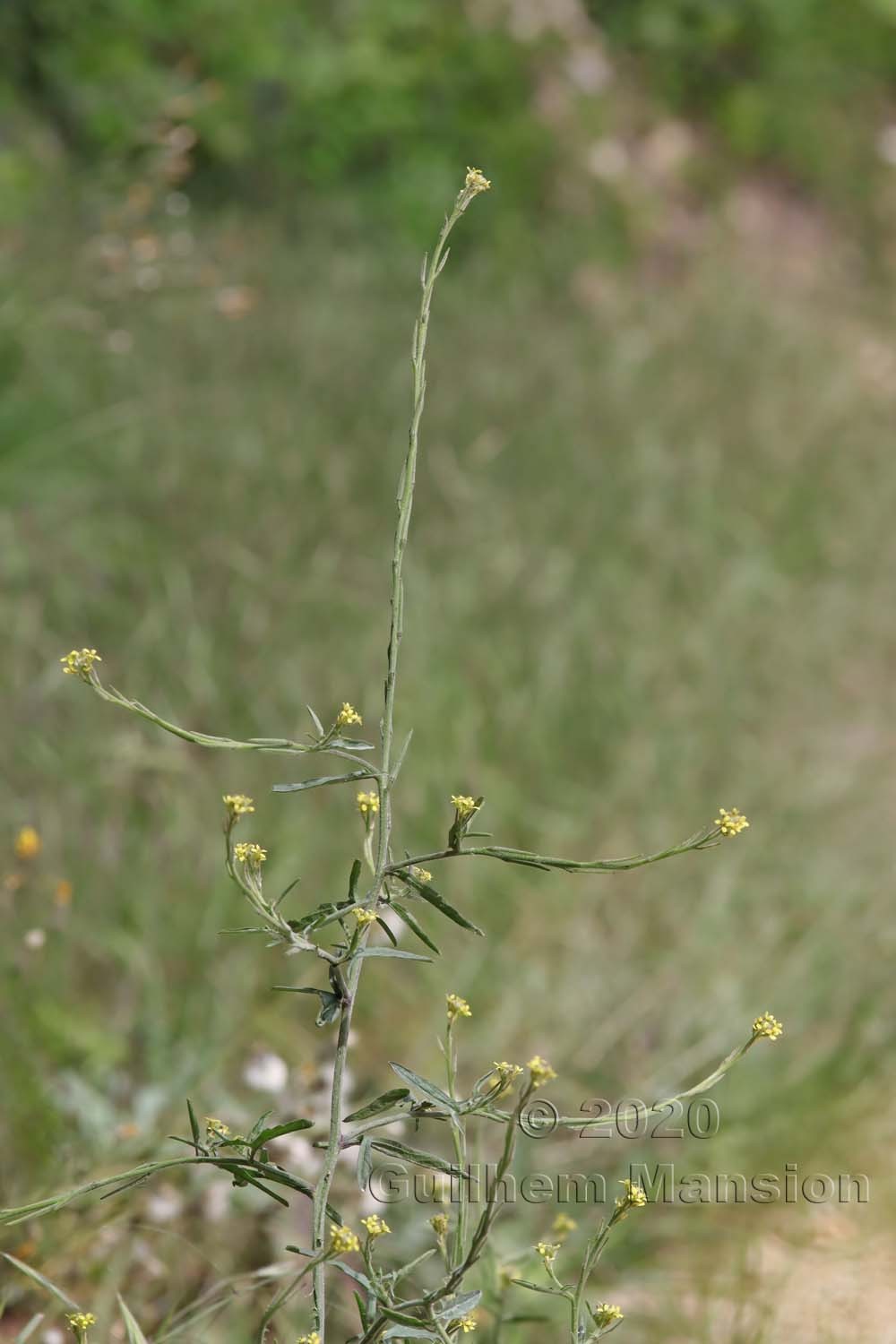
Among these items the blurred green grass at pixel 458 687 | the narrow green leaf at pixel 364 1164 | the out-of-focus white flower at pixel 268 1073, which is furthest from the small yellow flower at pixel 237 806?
the out-of-focus white flower at pixel 268 1073

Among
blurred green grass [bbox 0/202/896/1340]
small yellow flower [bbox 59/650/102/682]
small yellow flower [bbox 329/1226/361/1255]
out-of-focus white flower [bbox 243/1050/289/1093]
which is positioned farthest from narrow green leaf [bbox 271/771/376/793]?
out-of-focus white flower [bbox 243/1050/289/1093]

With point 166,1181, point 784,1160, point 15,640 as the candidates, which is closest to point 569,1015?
point 784,1160

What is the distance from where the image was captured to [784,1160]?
2023mm

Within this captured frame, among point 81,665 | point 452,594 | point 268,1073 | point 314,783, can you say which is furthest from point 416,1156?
point 452,594

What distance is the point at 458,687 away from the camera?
2.88 meters

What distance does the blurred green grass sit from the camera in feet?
6.58

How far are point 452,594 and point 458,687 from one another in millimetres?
354

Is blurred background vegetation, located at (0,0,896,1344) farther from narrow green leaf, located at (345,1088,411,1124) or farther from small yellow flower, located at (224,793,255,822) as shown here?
small yellow flower, located at (224,793,255,822)

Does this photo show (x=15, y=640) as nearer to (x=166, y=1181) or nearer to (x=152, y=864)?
(x=152, y=864)

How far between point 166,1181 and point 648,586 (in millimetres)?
2158

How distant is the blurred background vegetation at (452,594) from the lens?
1942 mm

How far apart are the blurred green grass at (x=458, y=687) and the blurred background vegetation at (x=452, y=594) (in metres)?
0.01

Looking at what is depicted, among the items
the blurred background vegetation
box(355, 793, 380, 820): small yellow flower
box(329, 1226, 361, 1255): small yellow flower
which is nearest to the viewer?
box(329, 1226, 361, 1255): small yellow flower

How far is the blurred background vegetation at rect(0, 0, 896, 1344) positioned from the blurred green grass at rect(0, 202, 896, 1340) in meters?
0.01
